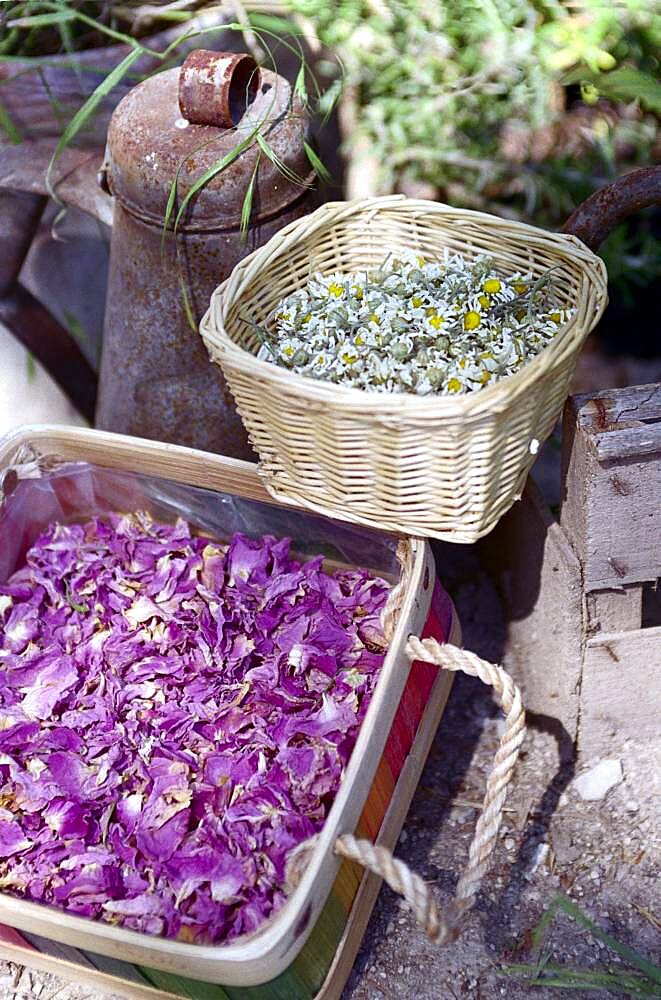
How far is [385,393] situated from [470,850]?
0.64 metres

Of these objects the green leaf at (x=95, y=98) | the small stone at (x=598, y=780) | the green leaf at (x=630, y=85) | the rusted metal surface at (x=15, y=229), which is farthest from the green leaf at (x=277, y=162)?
the small stone at (x=598, y=780)

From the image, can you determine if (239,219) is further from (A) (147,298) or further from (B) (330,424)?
(B) (330,424)

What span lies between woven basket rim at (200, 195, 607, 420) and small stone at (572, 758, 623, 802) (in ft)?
2.71

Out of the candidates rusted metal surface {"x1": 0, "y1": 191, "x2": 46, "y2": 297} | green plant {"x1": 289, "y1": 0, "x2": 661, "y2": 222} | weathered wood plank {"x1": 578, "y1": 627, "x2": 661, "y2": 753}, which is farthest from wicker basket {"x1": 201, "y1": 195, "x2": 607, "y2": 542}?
green plant {"x1": 289, "y1": 0, "x2": 661, "y2": 222}

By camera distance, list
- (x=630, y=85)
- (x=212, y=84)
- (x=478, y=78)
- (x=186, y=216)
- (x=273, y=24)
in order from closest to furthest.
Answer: (x=212, y=84) < (x=186, y=216) < (x=273, y=24) < (x=630, y=85) < (x=478, y=78)

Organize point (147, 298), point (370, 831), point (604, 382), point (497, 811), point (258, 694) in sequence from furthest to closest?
1. point (604, 382)
2. point (147, 298)
3. point (258, 694)
4. point (370, 831)
5. point (497, 811)

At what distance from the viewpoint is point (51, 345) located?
2230 mm

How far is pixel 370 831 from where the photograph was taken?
1397 mm

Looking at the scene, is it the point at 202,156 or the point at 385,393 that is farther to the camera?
the point at 202,156

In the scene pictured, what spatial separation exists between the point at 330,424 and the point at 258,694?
1.62 ft

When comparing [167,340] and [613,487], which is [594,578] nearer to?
[613,487]

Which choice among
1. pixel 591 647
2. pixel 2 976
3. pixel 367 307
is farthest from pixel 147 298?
pixel 2 976

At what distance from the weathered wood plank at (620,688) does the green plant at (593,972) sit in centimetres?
34

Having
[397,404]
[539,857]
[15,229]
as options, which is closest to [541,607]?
[539,857]
